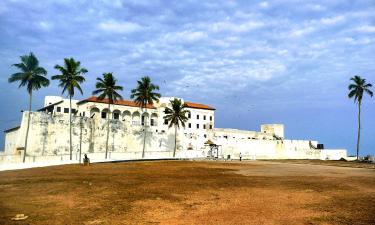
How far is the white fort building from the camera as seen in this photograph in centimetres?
5009

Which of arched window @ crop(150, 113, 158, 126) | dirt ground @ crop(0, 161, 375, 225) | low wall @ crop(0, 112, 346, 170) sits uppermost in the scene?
arched window @ crop(150, 113, 158, 126)

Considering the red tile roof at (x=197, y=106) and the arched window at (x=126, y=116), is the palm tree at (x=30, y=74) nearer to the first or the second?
the arched window at (x=126, y=116)

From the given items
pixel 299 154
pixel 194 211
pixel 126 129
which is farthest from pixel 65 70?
pixel 299 154

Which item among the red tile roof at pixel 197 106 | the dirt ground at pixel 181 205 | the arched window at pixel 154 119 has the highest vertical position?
the red tile roof at pixel 197 106

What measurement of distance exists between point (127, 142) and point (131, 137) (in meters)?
1.29

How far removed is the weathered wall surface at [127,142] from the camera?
49906 millimetres

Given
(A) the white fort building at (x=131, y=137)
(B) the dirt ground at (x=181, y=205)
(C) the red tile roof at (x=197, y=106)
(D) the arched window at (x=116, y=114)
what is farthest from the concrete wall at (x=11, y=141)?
(C) the red tile roof at (x=197, y=106)

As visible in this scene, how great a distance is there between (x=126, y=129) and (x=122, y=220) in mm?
52195

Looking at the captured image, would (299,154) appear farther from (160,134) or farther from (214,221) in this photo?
(214,221)

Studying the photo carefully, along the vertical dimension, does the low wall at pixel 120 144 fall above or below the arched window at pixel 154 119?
below

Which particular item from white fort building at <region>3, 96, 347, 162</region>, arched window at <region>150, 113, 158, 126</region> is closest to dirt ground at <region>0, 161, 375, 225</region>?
white fort building at <region>3, 96, 347, 162</region>

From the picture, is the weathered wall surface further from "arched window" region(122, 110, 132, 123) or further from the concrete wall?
"arched window" region(122, 110, 132, 123)

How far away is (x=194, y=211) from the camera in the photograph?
11883 millimetres

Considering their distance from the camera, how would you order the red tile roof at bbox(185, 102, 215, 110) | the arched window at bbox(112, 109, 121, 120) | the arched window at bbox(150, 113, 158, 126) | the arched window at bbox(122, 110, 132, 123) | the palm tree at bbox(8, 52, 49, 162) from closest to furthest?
the palm tree at bbox(8, 52, 49, 162), the arched window at bbox(112, 109, 121, 120), the arched window at bbox(122, 110, 132, 123), the arched window at bbox(150, 113, 158, 126), the red tile roof at bbox(185, 102, 215, 110)
